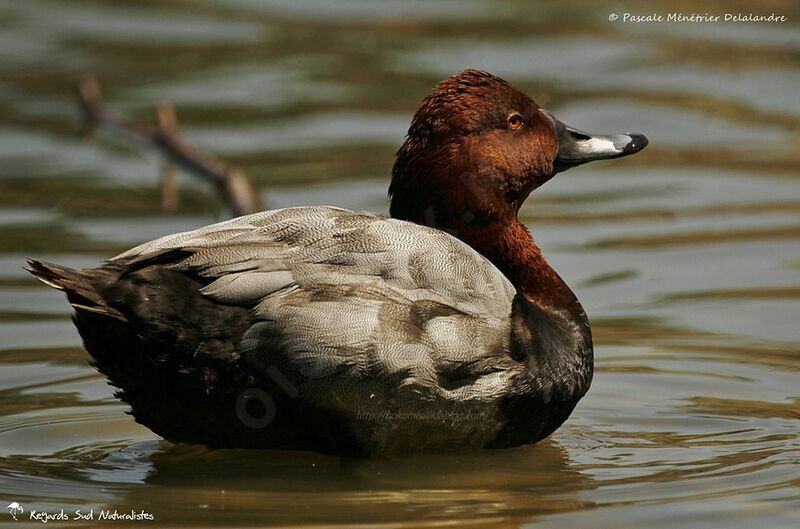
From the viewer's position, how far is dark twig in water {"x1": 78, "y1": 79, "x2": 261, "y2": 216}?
25.5 feet

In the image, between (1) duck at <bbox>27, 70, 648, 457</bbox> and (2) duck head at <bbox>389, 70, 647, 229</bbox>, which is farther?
(2) duck head at <bbox>389, 70, 647, 229</bbox>

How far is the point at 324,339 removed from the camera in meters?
4.70

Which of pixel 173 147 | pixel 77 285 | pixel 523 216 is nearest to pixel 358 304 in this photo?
pixel 77 285

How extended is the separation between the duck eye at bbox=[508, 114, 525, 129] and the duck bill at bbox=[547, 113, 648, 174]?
0.52 feet

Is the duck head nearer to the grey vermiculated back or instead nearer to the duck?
the duck

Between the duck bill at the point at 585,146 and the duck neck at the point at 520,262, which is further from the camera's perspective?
the duck bill at the point at 585,146

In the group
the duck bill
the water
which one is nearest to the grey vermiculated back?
the water

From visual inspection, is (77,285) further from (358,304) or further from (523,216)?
(523,216)

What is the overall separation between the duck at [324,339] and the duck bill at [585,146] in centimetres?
68

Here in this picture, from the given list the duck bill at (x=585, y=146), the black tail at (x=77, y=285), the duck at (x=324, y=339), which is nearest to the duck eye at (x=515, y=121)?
the duck bill at (x=585, y=146)

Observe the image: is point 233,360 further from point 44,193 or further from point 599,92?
point 599,92

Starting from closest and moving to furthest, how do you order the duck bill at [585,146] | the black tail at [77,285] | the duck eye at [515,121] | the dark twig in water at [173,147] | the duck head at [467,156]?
the black tail at [77,285], the duck head at [467,156], the duck eye at [515,121], the duck bill at [585,146], the dark twig in water at [173,147]

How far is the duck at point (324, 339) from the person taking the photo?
470cm

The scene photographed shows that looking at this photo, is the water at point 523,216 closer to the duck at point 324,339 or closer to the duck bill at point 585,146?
the duck at point 324,339
